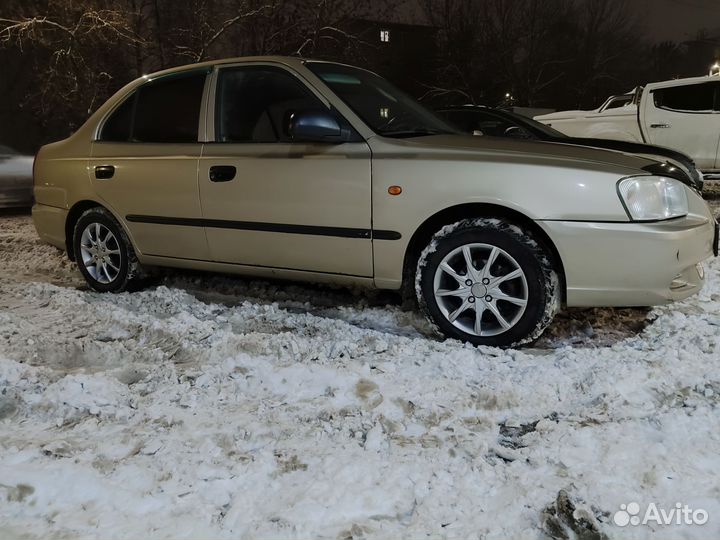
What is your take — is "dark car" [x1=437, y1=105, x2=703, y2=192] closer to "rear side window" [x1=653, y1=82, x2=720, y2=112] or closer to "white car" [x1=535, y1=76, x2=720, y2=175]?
"white car" [x1=535, y1=76, x2=720, y2=175]

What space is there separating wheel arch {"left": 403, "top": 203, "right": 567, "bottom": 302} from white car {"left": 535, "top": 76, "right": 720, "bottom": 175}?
7.49 metres

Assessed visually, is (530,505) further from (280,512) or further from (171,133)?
(171,133)

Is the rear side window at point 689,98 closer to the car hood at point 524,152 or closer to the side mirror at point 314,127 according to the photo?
the car hood at point 524,152

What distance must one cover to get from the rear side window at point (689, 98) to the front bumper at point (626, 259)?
7.86m

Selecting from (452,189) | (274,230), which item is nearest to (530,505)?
(452,189)

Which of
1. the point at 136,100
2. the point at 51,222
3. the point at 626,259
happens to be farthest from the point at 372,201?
the point at 51,222

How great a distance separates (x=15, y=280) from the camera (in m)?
5.27

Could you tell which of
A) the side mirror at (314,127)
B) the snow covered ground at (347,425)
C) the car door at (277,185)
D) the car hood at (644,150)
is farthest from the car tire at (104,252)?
the car hood at (644,150)

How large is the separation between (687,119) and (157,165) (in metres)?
8.84

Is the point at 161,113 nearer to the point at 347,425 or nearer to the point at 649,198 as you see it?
the point at 347,425

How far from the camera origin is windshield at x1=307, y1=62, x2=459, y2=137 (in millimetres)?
3742

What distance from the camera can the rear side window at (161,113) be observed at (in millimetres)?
4246

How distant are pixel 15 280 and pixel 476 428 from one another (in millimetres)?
4488

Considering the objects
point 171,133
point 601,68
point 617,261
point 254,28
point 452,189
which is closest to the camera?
point 617,261
